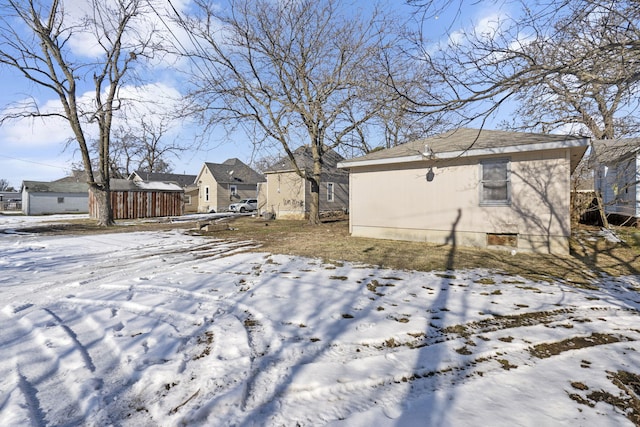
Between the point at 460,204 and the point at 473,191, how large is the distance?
49 centimetres

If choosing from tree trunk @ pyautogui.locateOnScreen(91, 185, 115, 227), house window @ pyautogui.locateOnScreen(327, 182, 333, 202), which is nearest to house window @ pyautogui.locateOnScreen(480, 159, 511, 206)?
house window @ pyautogui.locateOnScreen(327, 182, 333, 202)

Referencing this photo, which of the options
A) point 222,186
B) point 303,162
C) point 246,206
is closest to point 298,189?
point 303,162

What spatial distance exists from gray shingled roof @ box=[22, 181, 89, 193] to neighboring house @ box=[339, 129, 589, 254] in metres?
39.1

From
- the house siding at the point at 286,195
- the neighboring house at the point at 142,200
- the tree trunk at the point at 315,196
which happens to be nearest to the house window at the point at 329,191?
the house siding at the point at 286,195

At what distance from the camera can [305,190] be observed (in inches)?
806

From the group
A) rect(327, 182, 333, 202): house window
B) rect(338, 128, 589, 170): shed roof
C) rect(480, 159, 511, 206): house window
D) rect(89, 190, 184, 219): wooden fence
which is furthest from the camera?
rect(89, 190, 184, 219): wooden fence

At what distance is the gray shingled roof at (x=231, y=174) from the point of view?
32.7 m

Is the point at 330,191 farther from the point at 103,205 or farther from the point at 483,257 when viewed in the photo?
the point at 483,257

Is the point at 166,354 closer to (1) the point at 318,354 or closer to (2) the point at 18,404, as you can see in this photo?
(2) the point at 18,404

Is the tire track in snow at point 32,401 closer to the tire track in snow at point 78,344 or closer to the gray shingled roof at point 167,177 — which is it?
the tire track in snow at point 78,344

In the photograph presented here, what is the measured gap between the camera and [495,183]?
8477 millimetres

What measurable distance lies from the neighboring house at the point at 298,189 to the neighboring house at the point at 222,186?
1015cm

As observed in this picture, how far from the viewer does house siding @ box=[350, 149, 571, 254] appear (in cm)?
777

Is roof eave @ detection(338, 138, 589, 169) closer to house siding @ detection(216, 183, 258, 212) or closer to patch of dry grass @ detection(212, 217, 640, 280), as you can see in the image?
patch of dry grass @ detection(212, 217, 640, 280)
